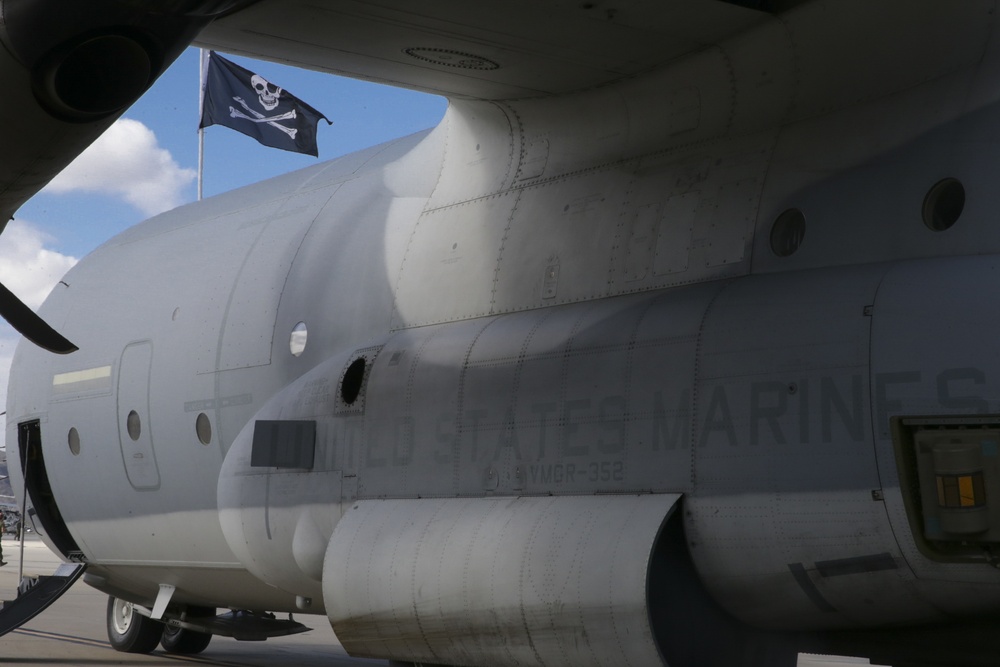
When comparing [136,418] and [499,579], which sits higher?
[136,418]

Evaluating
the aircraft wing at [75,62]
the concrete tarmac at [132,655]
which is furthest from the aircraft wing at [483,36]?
the concrete tarmac at [132,655]

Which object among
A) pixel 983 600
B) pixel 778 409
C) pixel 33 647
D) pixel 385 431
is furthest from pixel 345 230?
pixel 33 647

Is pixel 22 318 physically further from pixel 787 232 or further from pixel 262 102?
pixel 262 102

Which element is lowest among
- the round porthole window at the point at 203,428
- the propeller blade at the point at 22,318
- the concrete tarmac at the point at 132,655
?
the concrete tarmac at the point at 132,655

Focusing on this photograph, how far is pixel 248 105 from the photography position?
66.5 ft

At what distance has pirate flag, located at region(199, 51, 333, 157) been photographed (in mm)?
19750

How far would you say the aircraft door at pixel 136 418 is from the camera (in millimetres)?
11359

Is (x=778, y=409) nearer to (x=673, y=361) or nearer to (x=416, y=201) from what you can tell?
(x=673, y=361)

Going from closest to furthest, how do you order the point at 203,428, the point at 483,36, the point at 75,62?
the point at 75,62 < the point at 483,36 < the point at 203,428

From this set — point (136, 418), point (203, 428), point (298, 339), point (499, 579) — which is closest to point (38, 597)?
point (136, 418)

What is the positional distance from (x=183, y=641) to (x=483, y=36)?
9.65m

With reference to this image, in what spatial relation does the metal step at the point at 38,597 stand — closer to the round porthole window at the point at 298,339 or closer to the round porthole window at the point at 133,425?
the round porthole window at the point at 133,425

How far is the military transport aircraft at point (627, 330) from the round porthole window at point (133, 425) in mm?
2021

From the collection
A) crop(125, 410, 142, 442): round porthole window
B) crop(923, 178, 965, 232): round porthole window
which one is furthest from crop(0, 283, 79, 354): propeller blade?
crop(923, 178, 965, 232): round porthole window
